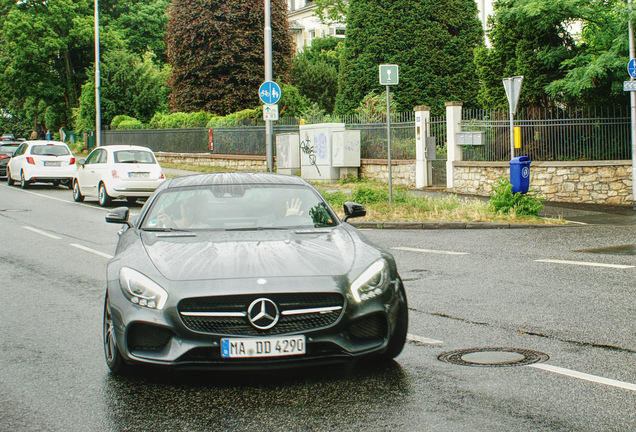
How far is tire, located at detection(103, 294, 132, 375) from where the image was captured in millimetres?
5152

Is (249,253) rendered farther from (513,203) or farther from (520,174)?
(513,203)

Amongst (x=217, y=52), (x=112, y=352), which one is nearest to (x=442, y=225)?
(x=112, y=352)

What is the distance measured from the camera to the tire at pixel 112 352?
515 cm

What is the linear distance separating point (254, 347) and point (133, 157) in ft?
56.2

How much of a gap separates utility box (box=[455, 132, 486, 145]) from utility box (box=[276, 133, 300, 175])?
691cm

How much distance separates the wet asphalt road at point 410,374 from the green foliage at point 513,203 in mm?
5931

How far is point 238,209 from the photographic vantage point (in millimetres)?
6414

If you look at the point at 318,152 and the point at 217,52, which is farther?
the point at 217,52

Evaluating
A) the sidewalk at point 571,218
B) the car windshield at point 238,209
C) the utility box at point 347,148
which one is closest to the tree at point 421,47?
the utility box at point 347,148

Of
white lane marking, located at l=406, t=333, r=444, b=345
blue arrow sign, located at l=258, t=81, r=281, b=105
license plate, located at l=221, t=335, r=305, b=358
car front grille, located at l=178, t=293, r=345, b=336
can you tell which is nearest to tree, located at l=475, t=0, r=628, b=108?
blue arrow sign, located at l=258, t=81, r=281, b=105

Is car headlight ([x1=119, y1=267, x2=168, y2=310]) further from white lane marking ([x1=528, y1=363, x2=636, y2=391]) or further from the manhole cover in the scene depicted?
white lane marking ([x1=528, y1=363, x2=636, y2=391])

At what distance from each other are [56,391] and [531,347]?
10.9ft

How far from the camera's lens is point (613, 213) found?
1788cm

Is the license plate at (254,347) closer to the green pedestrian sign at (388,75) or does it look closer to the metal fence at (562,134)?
the green pedestrian sign at (388,75)
